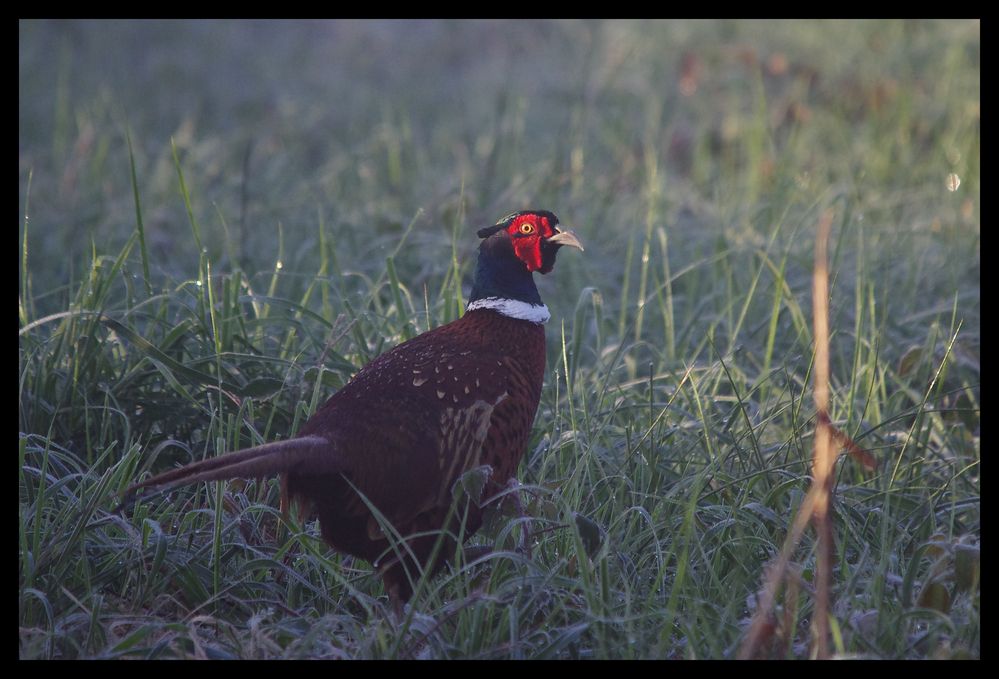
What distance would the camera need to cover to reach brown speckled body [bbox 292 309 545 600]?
7.16 feet

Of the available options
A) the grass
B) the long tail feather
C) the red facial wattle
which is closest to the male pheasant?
the long tail feather

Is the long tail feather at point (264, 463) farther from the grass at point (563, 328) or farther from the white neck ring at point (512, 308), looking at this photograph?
the white neck ring at point (512, 308)

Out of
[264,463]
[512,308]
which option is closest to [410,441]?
[264,463]

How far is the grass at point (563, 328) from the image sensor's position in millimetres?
2104

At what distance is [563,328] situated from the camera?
257 centimetres

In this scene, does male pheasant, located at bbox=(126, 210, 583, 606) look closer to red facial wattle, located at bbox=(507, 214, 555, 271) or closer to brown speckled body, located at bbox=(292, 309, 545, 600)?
brown speckled body, located at bbox=(292, 309, 545, 600)

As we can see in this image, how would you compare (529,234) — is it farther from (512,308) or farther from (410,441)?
(410,441)

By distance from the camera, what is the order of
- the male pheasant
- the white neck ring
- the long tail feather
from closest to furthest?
1. the long tail feather
2. the male pheasant
3. the white neck ring

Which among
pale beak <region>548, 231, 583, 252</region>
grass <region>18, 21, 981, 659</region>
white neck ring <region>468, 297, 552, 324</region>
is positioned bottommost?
grass <region>18, 21, 981, 659</region>

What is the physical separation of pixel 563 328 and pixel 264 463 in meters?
0.84

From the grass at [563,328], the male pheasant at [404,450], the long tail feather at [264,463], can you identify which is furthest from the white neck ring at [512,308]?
the long tail feather at [264,463]

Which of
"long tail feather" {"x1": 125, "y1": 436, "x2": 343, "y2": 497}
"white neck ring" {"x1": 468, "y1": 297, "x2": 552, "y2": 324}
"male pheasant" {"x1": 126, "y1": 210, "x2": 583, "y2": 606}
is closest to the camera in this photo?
"long tail feather" {"x1": 125, "y1": 436, "x2": 343, "y2": 497}

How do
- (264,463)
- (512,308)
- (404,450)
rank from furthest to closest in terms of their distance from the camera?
(512,308) < (404,450) < (264,463)

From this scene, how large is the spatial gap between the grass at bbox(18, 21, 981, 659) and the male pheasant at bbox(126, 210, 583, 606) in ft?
0.34
